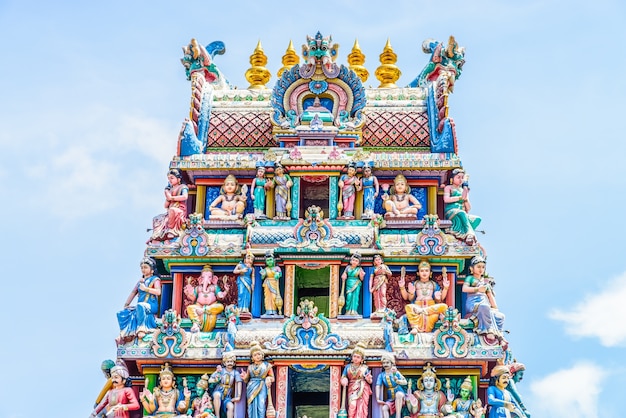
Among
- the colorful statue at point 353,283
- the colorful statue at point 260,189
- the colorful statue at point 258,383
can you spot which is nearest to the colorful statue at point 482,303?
the colorful statue at point 353,283

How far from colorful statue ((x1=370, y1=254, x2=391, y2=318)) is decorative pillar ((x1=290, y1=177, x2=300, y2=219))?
6.62 ft

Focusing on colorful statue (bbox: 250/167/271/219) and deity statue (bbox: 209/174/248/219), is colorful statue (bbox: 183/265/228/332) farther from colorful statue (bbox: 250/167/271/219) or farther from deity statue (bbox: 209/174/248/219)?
colorful statue (bbox: 250/167/271/219)

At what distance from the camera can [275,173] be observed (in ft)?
120

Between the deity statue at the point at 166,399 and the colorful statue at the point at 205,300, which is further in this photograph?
the colorful statue at the point at 205,300

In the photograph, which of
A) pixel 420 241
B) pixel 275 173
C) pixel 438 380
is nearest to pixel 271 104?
pixel 275 173

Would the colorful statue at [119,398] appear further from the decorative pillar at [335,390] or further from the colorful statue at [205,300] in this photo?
the decorative pillar at [335,390]

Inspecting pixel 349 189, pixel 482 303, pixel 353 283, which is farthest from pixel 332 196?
pixel 482 303

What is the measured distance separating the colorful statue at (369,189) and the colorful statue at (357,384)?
377 centimetres

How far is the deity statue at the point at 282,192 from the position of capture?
119 ft

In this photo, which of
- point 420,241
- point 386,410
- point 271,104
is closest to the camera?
point 386,410

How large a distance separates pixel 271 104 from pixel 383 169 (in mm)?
2984

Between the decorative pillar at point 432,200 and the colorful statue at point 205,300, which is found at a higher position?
the decorative pillar at point 432,200

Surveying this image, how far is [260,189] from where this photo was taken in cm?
3644

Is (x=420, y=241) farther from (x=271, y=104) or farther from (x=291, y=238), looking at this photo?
(x=271, y=104)
